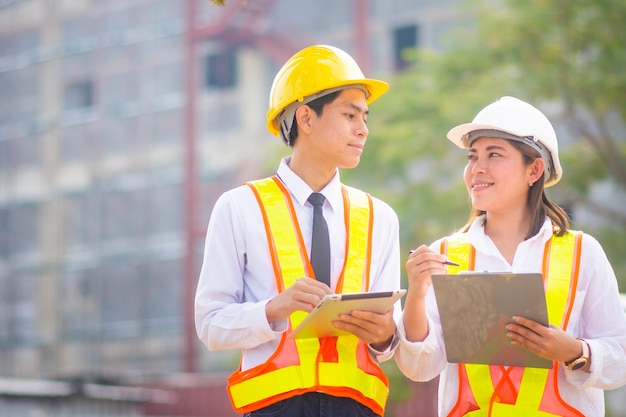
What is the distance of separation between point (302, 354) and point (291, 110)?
0.85m

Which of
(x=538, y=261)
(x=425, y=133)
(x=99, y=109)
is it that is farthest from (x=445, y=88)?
(x=99, y=109)

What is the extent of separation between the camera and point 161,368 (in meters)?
25.5

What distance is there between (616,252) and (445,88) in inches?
106

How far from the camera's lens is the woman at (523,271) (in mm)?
3912

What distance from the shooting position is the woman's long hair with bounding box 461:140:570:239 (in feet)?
13.7

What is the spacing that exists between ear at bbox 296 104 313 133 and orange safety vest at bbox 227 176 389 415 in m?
0.24

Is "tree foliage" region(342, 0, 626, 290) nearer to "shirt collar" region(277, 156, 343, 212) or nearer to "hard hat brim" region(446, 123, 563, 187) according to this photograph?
"hard hat brim" region(446, 123, 563, 187)

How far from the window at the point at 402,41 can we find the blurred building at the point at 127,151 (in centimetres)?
4

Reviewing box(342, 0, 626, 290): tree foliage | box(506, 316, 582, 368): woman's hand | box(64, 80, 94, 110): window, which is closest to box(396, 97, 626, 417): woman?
box(506, 316, 582, 368): woman's hand

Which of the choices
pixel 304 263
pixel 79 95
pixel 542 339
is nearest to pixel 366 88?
pixel 304 263

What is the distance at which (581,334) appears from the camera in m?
4.08

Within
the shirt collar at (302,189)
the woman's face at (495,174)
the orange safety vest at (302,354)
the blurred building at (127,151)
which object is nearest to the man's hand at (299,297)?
the orange safety vest at (302,354)

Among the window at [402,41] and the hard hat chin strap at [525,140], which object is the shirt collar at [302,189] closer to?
the hard hat chin strap at [525,140]

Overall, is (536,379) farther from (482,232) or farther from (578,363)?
(482,232)
